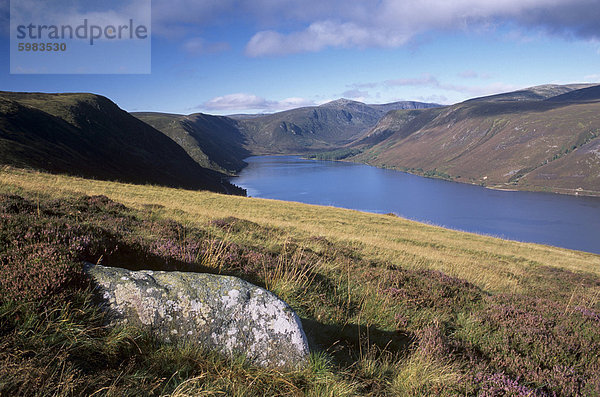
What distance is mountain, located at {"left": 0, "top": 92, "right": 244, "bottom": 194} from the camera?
4950 centimetres

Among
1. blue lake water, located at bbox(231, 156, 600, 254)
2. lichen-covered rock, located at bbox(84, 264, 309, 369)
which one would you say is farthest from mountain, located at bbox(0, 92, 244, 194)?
lichen-covered rock, located at bbox(84, 264, 309, 369)

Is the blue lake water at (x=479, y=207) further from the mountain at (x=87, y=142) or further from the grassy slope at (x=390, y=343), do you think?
the grassy slope at (x=390, y=343)

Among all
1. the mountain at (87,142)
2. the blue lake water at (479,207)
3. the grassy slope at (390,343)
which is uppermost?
the mountain at (87,142)

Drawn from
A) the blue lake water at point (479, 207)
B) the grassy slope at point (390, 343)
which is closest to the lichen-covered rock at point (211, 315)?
the grassy slope at point (390, 343)

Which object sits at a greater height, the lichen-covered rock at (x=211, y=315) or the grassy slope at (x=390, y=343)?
the lichen-covered rock at (x=211, y=315)

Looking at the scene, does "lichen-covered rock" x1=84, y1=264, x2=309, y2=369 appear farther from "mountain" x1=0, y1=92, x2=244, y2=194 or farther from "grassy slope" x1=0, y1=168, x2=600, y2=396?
"mountain" x1=0, y1=92, x2=244, y2=194

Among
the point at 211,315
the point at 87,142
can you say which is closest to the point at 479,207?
the point at 87,142

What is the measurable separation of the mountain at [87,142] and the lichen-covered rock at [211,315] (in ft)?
137

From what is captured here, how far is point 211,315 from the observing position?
374cm

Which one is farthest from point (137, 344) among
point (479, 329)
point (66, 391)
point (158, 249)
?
point (479, 329)

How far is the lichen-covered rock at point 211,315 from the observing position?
11.8 feet

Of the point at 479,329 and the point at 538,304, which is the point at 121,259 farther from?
the point at 538,304

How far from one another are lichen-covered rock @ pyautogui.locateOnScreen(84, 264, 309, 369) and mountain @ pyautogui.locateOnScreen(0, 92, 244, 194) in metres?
41.8

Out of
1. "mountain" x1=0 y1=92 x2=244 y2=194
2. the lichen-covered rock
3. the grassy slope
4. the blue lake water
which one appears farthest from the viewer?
the blue lake water
